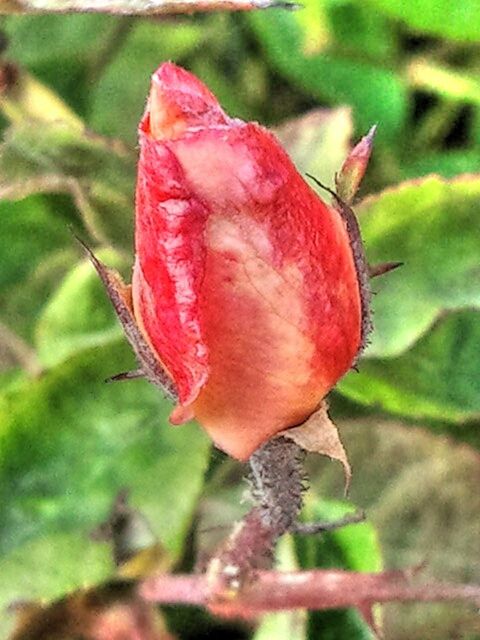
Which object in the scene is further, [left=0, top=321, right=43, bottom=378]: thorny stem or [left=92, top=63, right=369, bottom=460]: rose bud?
[left=0, top=321, right=43, bottom=378]: thorny stem

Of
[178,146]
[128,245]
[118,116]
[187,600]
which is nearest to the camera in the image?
[178,146]

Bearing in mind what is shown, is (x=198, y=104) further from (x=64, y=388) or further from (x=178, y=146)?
(x=64, y=388)

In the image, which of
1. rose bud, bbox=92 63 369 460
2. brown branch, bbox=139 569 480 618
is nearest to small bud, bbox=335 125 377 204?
rose bud, bbox=92 63 369 460

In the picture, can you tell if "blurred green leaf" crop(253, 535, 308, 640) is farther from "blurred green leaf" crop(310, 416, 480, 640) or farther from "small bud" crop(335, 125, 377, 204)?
"small bud" crop(335, 125, 377, 204)

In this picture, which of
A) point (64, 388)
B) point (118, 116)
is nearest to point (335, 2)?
point (118, 116)

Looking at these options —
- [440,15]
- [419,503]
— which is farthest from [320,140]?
[419,503]
